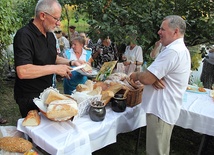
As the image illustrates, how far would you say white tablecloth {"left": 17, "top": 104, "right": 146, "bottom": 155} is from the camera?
5.03 feet

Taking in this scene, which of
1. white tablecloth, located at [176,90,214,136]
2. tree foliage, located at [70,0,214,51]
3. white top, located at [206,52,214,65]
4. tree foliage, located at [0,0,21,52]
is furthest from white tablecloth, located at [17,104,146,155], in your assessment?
white top, located at [206,52,214,65]

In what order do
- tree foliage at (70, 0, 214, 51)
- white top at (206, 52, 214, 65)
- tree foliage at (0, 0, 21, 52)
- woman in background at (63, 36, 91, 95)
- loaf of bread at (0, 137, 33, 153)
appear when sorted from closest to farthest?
loaf of bread at (0, 137, 33, 153)
tree foliage at (70, 0, 214, 51)
woman in background at (63, 36, 91, 95)
tree foliage at (0, 0, 21, 52)
white top at (206, 52, 214, 65)

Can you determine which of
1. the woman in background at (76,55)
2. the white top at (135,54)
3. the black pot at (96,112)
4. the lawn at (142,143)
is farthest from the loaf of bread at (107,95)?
the white top at (135,54)

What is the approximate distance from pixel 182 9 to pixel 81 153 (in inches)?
107

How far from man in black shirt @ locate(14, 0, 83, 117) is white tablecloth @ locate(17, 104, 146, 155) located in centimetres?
33

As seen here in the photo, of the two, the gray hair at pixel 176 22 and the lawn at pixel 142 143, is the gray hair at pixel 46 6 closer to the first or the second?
the gray hair at pixel 176 22

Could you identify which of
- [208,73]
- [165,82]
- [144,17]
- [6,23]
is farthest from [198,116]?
[6,23]

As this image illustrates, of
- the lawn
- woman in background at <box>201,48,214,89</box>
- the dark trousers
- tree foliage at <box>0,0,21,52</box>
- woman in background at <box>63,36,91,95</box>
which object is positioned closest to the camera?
the dark trousers

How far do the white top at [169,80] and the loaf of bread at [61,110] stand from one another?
0.74 meters

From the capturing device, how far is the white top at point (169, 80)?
1.83 m

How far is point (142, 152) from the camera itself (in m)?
3.01

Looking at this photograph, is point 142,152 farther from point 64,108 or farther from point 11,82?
point 11,82

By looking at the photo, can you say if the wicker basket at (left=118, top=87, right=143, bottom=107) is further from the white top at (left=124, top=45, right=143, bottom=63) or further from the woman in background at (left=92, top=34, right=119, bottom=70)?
the woman in background at (left=92, top=34, right=119, bottom=70)

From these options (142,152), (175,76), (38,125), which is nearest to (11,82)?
(142,152)
